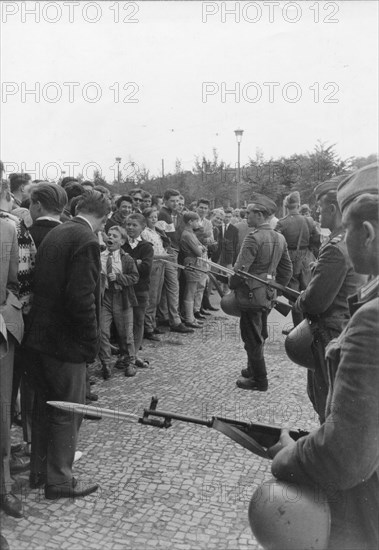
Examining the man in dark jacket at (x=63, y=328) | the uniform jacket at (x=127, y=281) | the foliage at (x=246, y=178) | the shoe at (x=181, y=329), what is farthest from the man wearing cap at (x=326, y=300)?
the foliage at (x=246, y=178)

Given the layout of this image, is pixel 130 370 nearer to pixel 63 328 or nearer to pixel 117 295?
pixel 117 295

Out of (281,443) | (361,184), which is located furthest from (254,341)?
(361,184)

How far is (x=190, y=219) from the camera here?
28.4 ft

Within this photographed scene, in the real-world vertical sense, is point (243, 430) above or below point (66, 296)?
below

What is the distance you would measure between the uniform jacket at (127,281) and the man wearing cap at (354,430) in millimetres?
4325

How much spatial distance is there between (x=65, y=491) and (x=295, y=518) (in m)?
2.18

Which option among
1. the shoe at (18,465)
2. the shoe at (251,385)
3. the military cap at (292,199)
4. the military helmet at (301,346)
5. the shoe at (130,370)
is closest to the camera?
the military helmet at (301,346)

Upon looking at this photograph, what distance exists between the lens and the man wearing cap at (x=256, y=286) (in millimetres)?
5645

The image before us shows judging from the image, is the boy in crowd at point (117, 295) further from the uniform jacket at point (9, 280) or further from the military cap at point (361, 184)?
the military cap at point (361, 184)

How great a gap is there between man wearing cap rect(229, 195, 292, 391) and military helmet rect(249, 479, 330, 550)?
12.8ft

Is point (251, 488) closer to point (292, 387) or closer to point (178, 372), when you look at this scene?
point (292, 387)

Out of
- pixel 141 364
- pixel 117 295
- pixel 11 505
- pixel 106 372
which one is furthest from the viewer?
pixel 141 364

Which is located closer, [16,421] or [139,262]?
[16,421]

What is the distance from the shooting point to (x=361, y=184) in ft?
6.39
